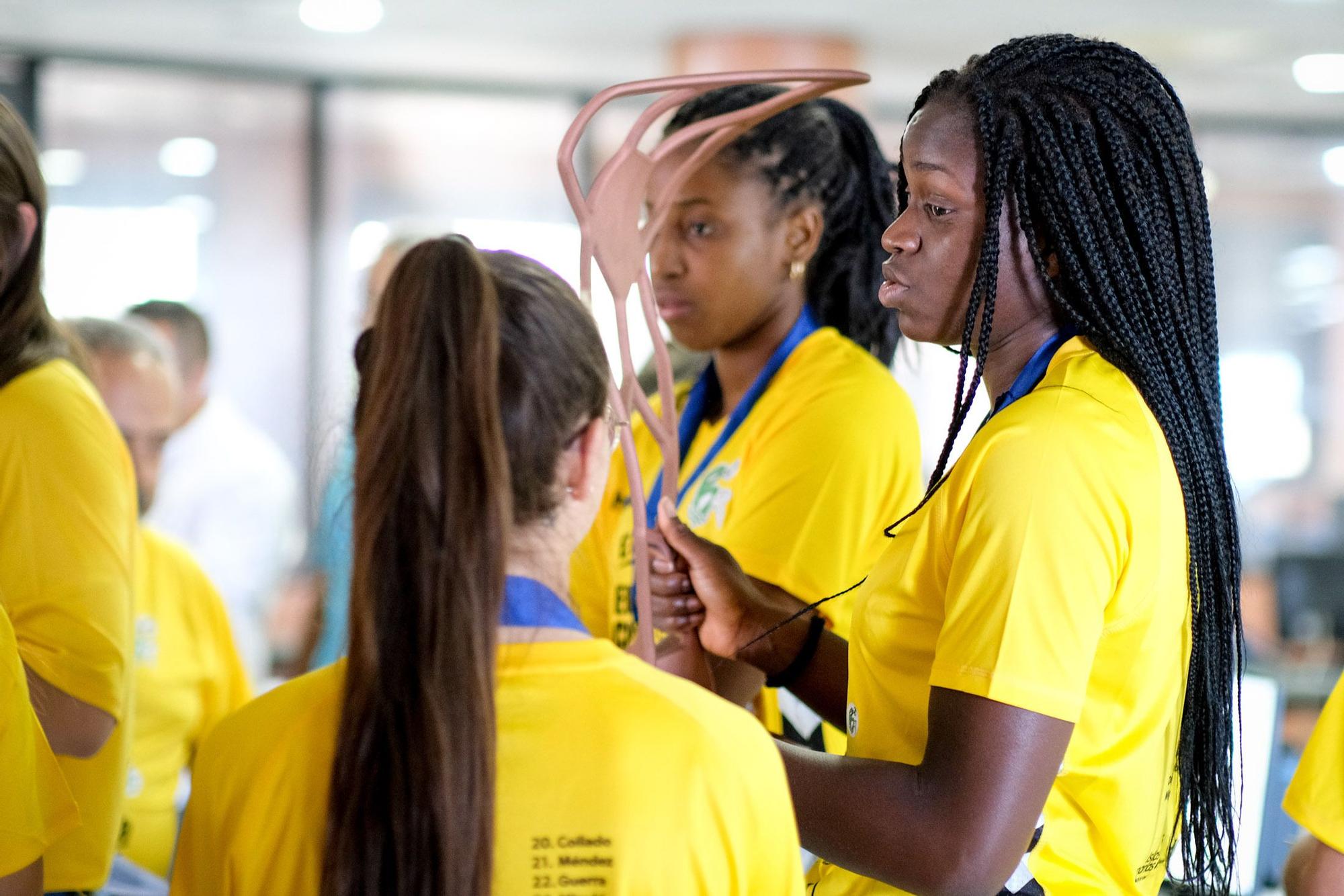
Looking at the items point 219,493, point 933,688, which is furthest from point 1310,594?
point 933,688

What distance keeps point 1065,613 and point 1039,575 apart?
36 millimetres

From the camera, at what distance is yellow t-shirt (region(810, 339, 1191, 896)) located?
3.34 ft

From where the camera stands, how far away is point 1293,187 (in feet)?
22.7

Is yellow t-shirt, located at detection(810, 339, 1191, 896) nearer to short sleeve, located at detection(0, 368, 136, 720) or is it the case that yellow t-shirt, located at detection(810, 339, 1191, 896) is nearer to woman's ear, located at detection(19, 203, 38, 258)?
short sleeve, located at detection(0, 368, 136, 720)

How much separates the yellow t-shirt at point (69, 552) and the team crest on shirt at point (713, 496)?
653 mm

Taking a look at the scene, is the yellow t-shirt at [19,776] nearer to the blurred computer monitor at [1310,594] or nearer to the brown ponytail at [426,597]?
the brown ponytail at [426,597]

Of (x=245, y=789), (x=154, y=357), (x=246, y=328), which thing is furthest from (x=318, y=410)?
(x=246, y=328)

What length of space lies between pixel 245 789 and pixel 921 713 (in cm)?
53

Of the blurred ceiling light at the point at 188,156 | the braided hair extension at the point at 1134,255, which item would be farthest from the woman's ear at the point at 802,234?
the blurred ceiling light at the point at 188,156

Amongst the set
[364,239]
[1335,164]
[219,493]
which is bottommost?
[219,493]

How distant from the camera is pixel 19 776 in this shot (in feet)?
3.74

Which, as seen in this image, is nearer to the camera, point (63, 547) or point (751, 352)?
point (63, 547)

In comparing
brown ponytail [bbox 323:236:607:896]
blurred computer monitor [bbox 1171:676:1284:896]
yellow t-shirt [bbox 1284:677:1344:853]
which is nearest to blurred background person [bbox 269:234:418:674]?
brown ponytail [bbox 323:236:607:896]

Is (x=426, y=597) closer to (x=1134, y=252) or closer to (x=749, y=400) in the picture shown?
(x=1134, y=252)
